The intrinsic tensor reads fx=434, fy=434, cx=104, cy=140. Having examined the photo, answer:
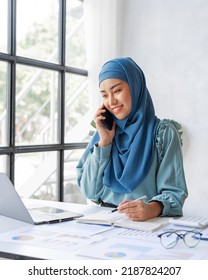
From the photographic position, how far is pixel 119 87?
1817mm

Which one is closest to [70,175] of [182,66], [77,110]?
[77,110]

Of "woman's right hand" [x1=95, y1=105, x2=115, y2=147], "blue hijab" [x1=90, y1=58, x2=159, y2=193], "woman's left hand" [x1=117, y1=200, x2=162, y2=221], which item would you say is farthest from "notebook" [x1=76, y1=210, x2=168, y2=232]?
"woman's right hand" [x1=95, y1=105, x2=115, y2=147]

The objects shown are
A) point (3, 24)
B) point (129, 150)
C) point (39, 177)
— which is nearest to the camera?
point (129, 150)

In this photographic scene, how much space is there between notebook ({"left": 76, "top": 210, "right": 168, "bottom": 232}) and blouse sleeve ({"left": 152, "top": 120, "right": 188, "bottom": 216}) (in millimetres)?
97

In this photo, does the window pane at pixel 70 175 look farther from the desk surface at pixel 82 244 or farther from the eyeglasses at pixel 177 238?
the eyeglasses at pixel 177 238

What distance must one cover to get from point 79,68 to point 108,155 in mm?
1829

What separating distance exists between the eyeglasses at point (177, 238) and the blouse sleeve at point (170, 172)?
0.94 ft

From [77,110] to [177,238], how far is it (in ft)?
8.49

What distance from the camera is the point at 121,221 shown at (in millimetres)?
1448

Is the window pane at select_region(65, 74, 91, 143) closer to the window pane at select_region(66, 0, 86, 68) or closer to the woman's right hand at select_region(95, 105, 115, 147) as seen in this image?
the window pane at select_region(66, 0, 86, 68)

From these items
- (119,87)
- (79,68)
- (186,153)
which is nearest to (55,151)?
(79,68)

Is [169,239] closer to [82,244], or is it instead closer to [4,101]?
[82,244]

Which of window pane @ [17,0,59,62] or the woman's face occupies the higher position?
window pane @ [17,0,59,62]

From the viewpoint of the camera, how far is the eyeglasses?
3.91ft
